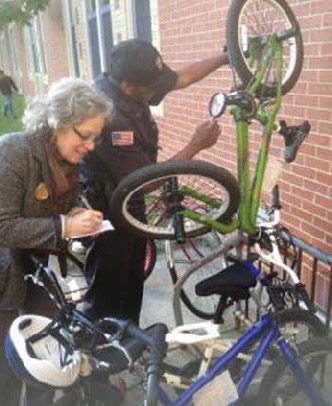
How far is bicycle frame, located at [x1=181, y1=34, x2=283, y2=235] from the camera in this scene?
1930mm

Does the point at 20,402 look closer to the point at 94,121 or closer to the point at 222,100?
the point at 94,121

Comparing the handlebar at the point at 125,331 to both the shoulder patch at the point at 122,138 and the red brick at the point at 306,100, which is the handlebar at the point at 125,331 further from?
the red brick at the point at 306,100

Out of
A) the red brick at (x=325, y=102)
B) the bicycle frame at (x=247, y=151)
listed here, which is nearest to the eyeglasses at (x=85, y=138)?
the bicycle frame at (x=247, y=151)

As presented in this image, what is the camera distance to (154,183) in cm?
187

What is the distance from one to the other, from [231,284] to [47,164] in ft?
3.11

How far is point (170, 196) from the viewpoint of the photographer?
1.92m

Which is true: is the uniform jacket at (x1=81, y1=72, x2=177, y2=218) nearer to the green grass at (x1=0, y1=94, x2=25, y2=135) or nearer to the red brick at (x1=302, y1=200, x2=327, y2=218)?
the red brick at (x1=302, y1=200, x2=327, y2=218)

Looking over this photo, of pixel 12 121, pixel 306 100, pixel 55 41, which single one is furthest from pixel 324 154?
pixel 12 121

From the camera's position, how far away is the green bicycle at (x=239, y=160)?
6.11 ft

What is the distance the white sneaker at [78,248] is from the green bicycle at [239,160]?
583 mm

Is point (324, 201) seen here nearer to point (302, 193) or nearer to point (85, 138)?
point (302, 193)

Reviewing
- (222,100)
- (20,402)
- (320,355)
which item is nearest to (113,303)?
(20,402)

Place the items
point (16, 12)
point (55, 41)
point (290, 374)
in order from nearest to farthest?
point (290, 374)
point (55, 41)
point (16, 12)

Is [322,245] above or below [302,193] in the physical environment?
below
